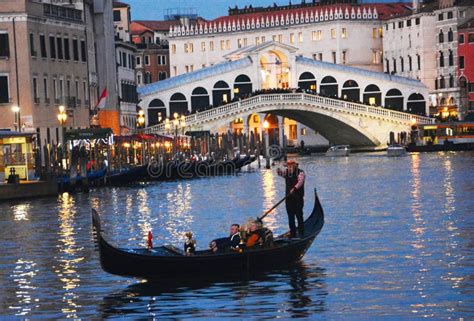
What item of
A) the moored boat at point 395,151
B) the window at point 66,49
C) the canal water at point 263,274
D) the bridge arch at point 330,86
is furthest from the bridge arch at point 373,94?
the canal water at point 263,274

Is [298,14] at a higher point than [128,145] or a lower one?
higher

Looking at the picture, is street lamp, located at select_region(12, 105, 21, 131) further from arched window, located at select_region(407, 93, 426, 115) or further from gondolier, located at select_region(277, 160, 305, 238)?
arched window, located at select_region(407, 93, 426, 115)

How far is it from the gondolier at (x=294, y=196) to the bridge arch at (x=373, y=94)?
70.0 m

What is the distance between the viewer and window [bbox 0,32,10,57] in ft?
165

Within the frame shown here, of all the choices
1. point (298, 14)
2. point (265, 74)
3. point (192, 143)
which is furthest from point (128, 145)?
point (298, 14)

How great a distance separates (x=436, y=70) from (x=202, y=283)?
75.6 meters

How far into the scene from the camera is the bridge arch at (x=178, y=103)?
306 feet

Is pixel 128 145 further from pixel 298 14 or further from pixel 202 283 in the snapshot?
pixel 298 14

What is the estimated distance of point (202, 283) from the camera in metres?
22.0

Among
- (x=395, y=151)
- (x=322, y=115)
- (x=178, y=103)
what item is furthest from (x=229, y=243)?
(x=178, y=103)

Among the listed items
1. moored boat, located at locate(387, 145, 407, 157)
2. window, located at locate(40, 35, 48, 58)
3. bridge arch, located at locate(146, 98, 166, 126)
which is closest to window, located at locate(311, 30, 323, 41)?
bridge arch, located at locate(146, 98, 166, 126)

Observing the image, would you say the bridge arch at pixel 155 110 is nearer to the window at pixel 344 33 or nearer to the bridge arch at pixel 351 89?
the bridge arch at pixel 351 89

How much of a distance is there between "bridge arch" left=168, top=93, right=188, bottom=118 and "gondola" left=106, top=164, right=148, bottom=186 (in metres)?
40.2

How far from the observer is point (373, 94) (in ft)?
310
